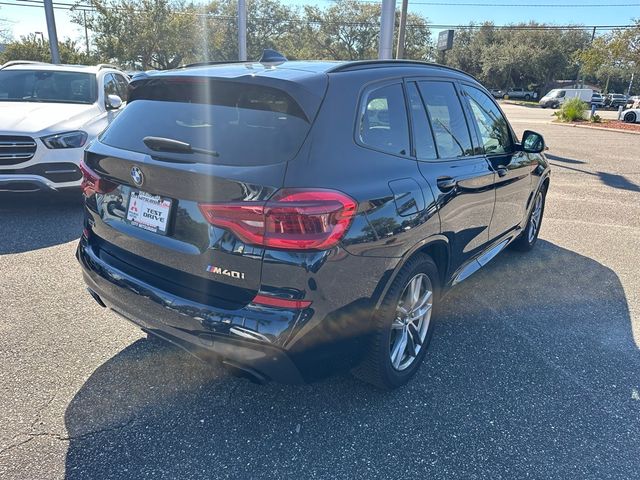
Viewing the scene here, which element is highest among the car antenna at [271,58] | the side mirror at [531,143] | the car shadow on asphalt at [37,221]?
the car antenna at [271,58]

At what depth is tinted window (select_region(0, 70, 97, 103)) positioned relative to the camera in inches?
262

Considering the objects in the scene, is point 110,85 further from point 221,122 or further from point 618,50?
point 618,50

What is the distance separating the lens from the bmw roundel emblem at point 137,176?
7.50ft

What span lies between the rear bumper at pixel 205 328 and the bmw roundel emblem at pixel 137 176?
493 mm

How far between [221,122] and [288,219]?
0.68m

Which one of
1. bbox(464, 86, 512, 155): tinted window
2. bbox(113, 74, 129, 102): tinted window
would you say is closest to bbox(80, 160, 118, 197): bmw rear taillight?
bbox(464, 86, 512, 155): tinted window

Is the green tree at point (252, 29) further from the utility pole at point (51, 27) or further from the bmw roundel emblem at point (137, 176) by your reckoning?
the bmw roundel emblem at point (137, 176)

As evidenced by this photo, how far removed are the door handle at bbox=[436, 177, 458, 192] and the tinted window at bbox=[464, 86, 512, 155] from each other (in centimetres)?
83

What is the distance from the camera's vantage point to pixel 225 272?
208 centimetres

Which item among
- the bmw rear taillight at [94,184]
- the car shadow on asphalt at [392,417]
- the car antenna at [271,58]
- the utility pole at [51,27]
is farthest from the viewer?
the utility pole at [51,27]

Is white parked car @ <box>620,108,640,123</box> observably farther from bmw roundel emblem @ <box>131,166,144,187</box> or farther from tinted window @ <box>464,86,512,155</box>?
bmw roundel emblem @ <box>131,166,144,187</box>

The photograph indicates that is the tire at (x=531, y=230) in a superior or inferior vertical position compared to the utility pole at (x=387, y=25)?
inferior

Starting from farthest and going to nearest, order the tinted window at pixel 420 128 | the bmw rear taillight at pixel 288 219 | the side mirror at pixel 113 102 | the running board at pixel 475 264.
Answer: the side mirror at pixel 113 102
the running board at pixel 475 264
the tinted window at pixel 420 128
the bmw rear taillight at pixel 288 219

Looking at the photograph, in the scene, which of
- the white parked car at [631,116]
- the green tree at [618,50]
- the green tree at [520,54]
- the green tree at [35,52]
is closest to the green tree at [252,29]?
the green tree at [35,52]
